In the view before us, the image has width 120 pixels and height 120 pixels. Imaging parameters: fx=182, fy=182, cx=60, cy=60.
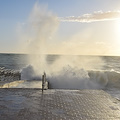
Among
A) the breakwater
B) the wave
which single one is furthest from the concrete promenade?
the breakwater

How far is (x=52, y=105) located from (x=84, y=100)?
1.52 meters

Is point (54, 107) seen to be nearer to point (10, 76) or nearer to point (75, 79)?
point (75, 79)

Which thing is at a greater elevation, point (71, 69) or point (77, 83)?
point (71, 69)

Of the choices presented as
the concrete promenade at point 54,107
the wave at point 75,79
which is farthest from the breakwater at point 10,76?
the concrete promenade at point 54,107

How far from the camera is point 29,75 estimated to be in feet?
73.7

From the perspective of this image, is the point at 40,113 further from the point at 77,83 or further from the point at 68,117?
the point at 77,83

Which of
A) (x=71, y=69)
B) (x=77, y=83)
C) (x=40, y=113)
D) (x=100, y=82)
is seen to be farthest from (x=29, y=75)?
(x=40, y=113)

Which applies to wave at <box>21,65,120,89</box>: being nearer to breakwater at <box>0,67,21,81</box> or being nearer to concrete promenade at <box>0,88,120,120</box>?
breakwater at <box>0,67,21,81</box>

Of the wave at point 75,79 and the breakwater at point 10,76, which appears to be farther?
the breakwater at point 10,76

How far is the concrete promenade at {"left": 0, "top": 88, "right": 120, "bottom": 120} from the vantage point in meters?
5.23

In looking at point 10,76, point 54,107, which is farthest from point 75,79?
point 54,107

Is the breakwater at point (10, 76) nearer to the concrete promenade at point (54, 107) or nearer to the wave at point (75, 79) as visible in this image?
the wave at point (75, 79)

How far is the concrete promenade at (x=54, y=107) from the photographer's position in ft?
17.2

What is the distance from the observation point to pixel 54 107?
611 cm
